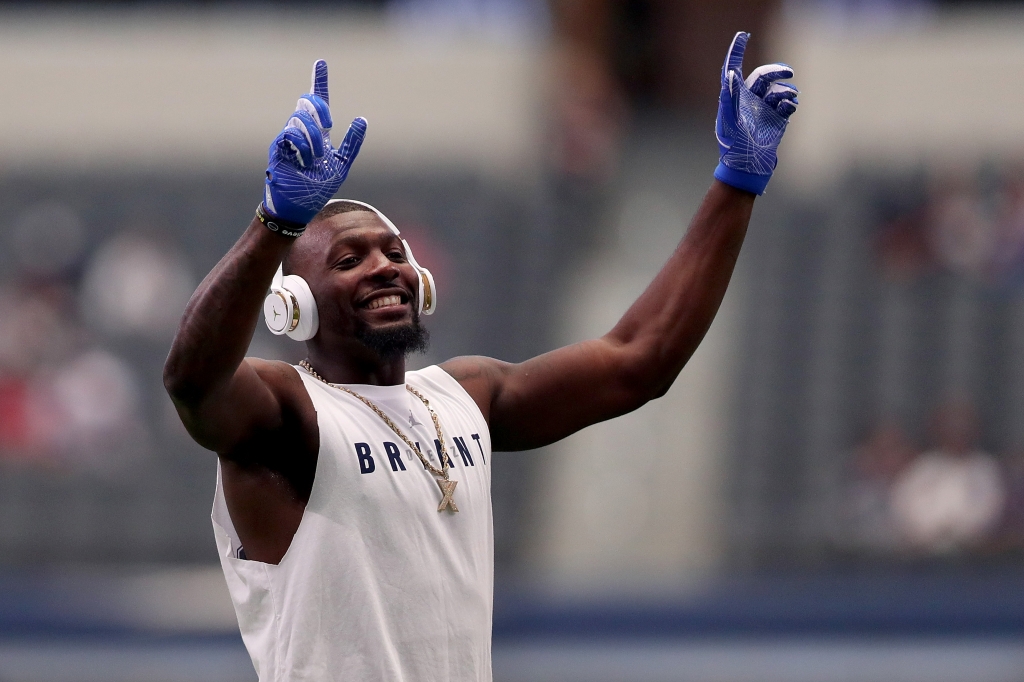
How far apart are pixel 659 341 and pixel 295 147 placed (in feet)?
4.44

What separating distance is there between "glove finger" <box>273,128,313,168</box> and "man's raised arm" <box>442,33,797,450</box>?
3.38 feet

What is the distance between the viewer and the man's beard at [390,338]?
3555mm

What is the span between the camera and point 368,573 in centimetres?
333

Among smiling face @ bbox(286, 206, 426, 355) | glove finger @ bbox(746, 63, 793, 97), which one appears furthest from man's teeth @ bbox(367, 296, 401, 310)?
glove finger @ bbox(746, 63, 793, 97)

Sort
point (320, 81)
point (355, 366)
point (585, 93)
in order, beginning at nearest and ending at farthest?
point (320, 81) → point (355, 366) → point (585, 93)

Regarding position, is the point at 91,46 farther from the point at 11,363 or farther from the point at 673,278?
the point at 673,278

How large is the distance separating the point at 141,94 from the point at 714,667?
799 centimetres

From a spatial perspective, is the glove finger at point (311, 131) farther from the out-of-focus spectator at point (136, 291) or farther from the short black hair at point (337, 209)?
the out-of-focus spectator at point (136, 291)

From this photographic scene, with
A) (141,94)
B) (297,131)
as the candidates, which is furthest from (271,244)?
(141,94)

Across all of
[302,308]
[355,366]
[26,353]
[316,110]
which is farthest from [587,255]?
[316,110]

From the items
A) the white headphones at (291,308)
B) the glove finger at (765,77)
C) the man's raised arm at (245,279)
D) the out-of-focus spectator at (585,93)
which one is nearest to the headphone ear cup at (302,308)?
the white headphones at (291,308)

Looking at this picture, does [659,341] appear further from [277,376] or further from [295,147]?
[295,147]

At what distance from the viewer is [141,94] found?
12711 mm

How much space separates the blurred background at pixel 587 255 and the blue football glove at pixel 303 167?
17.4 feet
